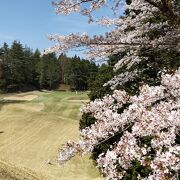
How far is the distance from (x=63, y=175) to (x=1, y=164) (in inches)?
149

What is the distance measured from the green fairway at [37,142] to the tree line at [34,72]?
176 feet

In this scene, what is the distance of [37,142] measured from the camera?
33281mm

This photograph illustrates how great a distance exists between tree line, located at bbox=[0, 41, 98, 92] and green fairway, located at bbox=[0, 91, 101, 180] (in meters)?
53.8

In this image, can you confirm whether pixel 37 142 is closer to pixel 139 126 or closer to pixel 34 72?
pixel 139 126

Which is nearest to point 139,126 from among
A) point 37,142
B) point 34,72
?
point 37,142

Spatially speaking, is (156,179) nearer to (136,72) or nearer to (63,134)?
(136,72)

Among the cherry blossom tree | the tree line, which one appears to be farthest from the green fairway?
the tree line

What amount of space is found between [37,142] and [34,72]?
285ft

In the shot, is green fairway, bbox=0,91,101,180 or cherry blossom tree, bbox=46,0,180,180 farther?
green fairway, bbox=0,91,101,180

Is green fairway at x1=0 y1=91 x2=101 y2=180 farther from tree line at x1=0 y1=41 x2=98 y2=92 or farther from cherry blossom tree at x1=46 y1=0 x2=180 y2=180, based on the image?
tree line at x1=0 y1=41 x2=98 y2=92

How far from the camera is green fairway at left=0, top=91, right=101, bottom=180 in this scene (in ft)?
79.6

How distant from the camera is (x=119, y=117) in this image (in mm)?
7316

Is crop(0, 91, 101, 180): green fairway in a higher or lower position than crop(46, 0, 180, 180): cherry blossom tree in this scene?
lower

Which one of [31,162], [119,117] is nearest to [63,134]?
[31,162]
